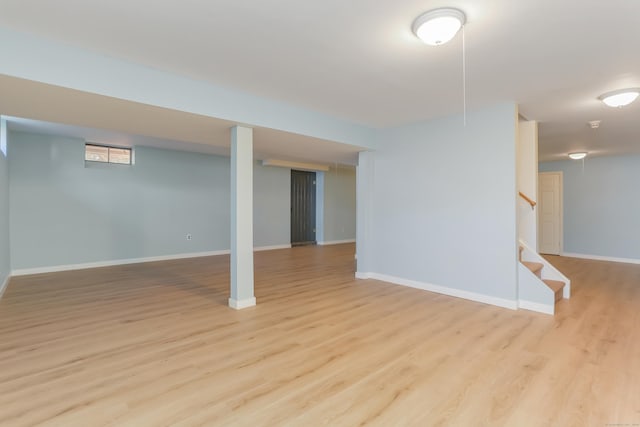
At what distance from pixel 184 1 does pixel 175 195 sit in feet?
19.4

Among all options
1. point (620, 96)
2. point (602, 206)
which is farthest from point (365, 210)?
point (602, 206)

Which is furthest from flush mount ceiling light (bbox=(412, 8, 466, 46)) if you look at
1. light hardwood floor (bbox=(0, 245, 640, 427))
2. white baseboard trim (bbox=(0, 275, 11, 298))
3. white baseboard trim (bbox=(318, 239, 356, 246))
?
white baseboard trim (bbox=(318, 239, 356, 246))

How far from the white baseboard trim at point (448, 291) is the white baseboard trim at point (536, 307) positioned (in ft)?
0.26

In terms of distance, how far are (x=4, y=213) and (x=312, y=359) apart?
5276 mm

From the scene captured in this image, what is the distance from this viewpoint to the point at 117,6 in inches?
79.6

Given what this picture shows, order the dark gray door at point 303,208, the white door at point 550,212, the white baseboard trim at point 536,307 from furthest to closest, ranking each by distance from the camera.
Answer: the dark gray door at point 303,208, the white door at point 550,212, the white baseboard trim at point 536,307

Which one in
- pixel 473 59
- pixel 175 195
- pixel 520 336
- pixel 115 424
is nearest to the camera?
pixel 115 424

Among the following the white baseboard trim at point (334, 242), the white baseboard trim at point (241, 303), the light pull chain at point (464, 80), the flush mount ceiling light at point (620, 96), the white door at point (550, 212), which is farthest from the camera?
the white baseboard trim at point (334, 242)

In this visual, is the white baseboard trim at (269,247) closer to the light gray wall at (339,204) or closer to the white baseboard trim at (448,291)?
the light gray wall at (339,204)

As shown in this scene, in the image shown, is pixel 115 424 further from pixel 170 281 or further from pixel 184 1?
pixel 170 281

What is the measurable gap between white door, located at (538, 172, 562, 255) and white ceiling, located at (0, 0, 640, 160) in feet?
16.8

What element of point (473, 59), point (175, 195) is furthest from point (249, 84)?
point (175, 195)

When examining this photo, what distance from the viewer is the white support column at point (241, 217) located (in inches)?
147

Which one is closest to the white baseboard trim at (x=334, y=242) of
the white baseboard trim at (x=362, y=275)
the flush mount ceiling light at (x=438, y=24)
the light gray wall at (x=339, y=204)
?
the light gray wall at (x=339, y=204)
